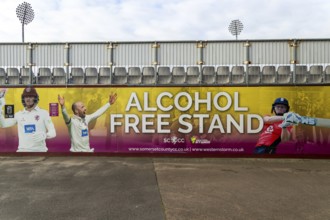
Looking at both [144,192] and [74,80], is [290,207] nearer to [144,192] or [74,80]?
[144,192]

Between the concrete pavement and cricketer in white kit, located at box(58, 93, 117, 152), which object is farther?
cricketer in white kit, located at box(58, 93, 117, 152)

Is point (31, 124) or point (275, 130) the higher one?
point (31, 124)

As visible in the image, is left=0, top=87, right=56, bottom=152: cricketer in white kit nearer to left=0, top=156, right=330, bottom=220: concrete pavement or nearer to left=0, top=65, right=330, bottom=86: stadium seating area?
left=0, top=65, right=330, bottom=86: stadium seating area

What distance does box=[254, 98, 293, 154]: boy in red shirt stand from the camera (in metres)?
11.4

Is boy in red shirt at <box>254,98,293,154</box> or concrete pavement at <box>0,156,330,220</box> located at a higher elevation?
boy in red shirt at <box>254,98,293,154</box>

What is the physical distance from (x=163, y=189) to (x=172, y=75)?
581 centimetres

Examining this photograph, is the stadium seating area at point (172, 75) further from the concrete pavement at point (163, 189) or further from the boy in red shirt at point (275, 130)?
the concrete pavement at point (163, 189)

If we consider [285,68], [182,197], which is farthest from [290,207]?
[285,68]

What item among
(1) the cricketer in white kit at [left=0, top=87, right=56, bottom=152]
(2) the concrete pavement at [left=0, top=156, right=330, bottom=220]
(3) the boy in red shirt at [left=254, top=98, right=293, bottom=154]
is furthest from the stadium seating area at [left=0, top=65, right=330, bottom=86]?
(2) the concrete pavement at [left=0, top=156, right=330, bottom=220]

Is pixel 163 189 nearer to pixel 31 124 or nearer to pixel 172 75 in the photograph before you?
pixel 172 75

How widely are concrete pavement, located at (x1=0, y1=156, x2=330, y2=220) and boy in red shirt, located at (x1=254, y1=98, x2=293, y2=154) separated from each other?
0.92 m

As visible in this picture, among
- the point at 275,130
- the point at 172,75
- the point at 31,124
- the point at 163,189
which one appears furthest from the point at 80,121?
the point at 275,130

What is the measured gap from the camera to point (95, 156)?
11758 mm

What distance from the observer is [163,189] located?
23.1 ft
